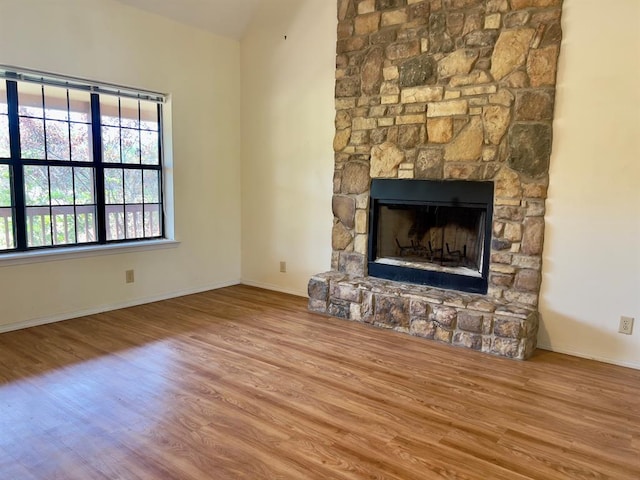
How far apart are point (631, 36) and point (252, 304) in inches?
146

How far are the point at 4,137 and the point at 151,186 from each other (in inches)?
51.8

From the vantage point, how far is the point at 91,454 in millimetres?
2045

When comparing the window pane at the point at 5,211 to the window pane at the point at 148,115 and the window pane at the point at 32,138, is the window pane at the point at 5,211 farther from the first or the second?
the window pane at the point at 148,115

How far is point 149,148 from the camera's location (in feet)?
14.8

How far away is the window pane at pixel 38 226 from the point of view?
371cm

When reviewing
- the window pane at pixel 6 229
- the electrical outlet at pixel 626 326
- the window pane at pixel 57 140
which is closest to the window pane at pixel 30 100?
the window pane at pixel 57 140

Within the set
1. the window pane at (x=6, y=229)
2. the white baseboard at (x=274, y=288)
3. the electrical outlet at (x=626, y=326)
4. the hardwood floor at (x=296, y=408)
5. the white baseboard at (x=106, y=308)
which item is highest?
the window pane at (x=6, y=229)

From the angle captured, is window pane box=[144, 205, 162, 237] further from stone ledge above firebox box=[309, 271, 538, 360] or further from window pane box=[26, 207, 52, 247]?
stone ledge above firebox box=[309, 271, 538, 360]

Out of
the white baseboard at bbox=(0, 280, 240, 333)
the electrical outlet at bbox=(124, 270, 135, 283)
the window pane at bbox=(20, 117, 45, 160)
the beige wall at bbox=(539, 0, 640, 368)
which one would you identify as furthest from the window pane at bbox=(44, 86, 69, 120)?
the beige wall at bbox=(539, 0, 640, 368)

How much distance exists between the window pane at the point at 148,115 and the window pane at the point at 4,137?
1160 millimetres

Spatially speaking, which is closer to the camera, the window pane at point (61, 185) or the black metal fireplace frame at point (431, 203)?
the black metal fireplace frame at point (431, 203)

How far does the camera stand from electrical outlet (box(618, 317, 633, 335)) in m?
3.17

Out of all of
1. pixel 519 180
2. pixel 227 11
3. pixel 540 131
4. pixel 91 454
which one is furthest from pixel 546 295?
pixel 227 11

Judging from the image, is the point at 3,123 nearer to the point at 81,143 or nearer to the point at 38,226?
the point at 81,143
